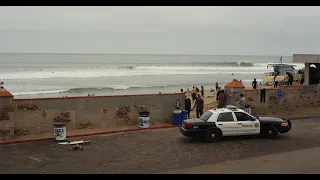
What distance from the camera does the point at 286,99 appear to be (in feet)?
80.7

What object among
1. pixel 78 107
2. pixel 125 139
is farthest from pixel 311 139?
pixel 78 107

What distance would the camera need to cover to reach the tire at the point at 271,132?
1691 cm

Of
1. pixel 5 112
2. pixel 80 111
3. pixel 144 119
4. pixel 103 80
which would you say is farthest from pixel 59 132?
pixel 103 80

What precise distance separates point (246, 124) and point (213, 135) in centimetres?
157

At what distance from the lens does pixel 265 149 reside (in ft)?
49.3

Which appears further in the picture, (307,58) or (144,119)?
(307,58)

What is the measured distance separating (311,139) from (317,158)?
151 inches

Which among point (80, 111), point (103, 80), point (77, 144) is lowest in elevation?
point (77, 144)

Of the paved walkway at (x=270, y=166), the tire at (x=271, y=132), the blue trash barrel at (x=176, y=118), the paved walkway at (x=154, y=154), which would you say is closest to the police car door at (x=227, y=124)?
the paved walkway at (x=154, y=154)

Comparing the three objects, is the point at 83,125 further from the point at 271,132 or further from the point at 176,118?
the point at 271,132

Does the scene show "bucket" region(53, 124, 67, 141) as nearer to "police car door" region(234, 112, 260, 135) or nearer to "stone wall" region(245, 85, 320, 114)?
"police car door" region(234, 112, 260, 135)

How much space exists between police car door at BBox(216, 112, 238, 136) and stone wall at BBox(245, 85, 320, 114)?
23.4 feet

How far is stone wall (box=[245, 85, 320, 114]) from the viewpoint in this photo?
2352 cm
